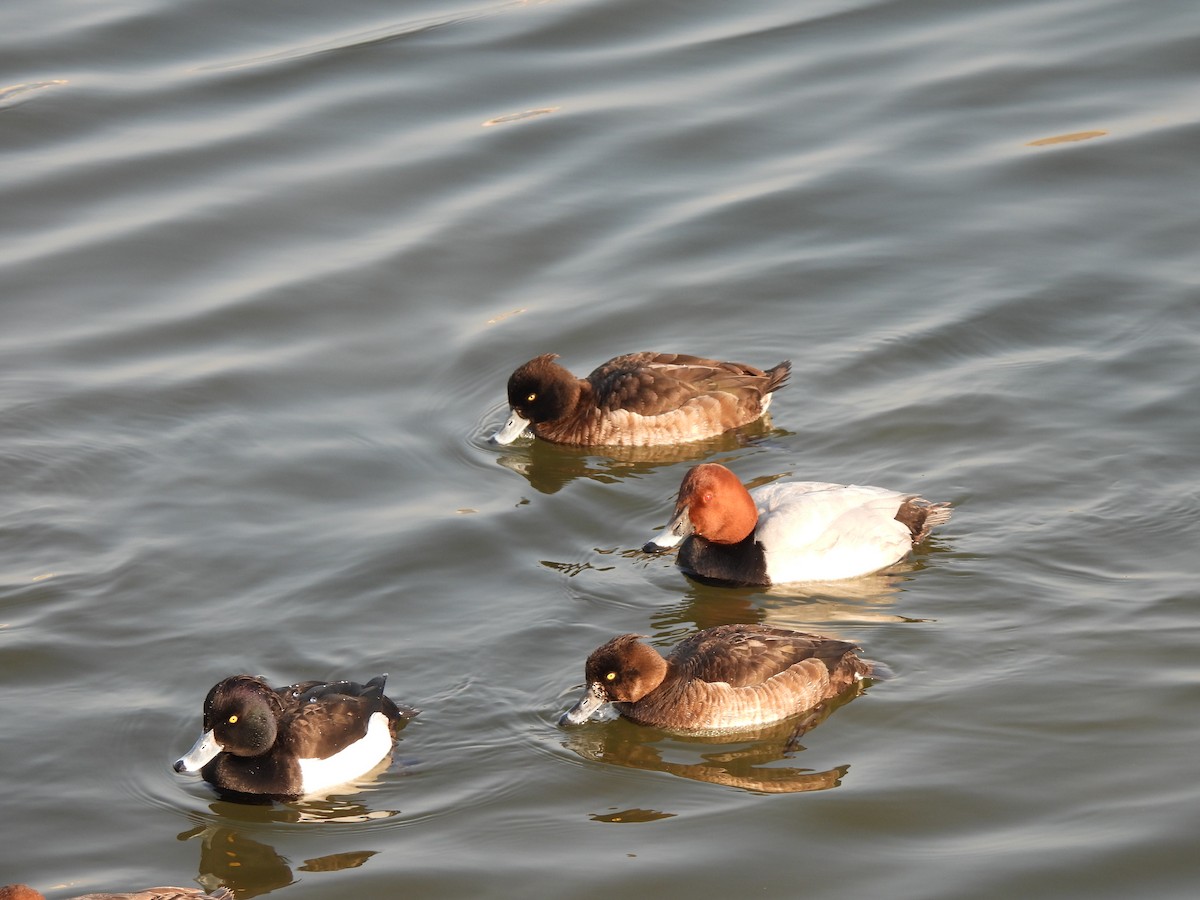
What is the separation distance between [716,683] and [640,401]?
371 cm

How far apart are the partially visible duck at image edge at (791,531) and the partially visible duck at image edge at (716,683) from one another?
1411 mm

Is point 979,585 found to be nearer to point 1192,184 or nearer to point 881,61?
point 1192,184

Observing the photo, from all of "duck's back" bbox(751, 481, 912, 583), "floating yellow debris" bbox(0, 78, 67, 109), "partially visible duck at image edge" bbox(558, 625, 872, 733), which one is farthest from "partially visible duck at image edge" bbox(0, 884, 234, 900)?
"floating yellow debris" bbox(0, 78, 67, 109)

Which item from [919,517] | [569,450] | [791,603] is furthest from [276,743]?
[569,450]

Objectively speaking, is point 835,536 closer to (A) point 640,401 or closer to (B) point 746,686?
(B) point 746,686

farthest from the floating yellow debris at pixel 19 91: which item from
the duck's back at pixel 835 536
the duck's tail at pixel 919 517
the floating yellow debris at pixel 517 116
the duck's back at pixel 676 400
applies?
the duck's tail at pixel 919 517

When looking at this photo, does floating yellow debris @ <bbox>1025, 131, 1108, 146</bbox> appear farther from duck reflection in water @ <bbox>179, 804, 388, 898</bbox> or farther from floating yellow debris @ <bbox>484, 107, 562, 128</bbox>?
duck reflection in water @ <bbox>179, 804, 388, 898</bbox>

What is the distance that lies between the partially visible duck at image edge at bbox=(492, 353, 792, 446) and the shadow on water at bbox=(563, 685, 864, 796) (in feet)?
11.9

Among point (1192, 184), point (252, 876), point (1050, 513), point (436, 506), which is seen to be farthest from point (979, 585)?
point (1192, 184)

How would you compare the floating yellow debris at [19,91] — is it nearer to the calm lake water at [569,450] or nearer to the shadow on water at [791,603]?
the calm lake water at [569,450]

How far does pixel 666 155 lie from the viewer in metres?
17.1

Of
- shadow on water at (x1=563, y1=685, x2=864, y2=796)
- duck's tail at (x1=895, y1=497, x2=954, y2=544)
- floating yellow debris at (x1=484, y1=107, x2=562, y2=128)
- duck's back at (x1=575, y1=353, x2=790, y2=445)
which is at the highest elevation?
floating yellow debris at (x1=484, y1=107, x2=562, y2=128)

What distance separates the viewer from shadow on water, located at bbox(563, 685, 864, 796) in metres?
8.82

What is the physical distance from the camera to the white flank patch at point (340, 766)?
8734 mm
